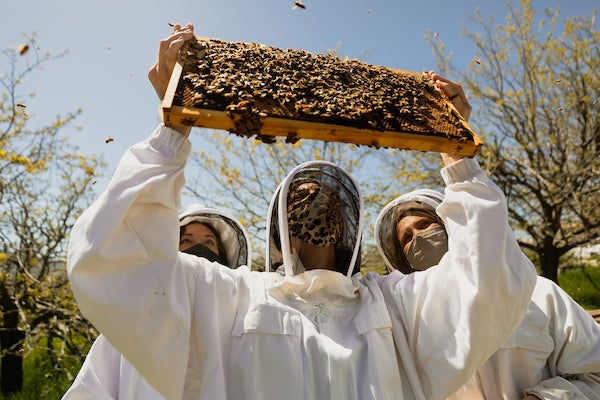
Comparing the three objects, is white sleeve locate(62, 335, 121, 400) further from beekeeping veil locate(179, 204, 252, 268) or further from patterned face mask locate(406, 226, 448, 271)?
patterned face mask locate(406, 226, 448, 271)

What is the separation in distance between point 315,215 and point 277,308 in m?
0.57

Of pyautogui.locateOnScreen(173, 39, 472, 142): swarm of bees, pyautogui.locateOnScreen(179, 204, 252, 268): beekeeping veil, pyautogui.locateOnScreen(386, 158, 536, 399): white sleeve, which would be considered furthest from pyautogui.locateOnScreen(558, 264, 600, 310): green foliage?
pyautogui.locateOnScreen(173, 39, 472, 142): swarm of bees

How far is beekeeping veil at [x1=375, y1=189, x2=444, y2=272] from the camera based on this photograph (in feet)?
11.0

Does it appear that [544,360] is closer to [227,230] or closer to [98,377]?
[227,230]

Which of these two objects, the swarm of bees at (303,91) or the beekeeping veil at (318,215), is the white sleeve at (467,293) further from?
the beekeeping veil at (318,215)

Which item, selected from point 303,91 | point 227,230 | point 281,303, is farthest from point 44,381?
point 303,91

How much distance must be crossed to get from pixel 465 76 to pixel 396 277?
9209mm

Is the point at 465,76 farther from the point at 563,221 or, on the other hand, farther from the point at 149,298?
the point at 149,298

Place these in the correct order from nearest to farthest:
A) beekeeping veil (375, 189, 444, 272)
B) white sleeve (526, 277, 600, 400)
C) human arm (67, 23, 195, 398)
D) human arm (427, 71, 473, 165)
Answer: human arm (67, 23, 195, 398) → human arm (427, 71, 473, 165) → white sleeve (526, 277, 600, 400) → beekeeping veil (375, 189, 444, 272)

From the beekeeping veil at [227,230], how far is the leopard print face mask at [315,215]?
103 cm

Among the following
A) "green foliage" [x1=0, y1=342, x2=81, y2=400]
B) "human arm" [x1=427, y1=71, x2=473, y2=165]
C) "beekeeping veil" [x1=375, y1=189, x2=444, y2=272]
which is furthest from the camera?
"green foliage" [x1=0, y1=342, x2=81, y2=400]

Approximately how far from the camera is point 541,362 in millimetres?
2682

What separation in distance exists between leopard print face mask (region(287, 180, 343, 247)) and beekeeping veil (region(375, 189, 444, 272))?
93cm

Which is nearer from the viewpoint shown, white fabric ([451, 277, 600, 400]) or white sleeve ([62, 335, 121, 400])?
white sleeve ([62, 335, 121, 400])
